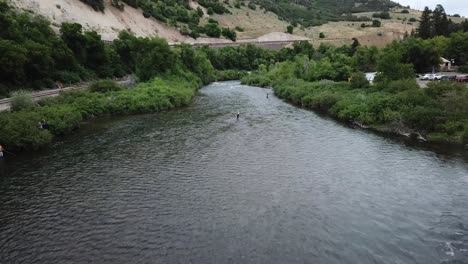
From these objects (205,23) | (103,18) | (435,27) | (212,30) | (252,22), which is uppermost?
(103,18)

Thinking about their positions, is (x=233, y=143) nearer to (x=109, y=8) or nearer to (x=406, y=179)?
(x=406, y=179)

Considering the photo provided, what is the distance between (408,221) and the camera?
2269 centimetres

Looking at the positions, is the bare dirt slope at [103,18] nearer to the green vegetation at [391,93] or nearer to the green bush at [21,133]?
the green vegetation at [391,93]

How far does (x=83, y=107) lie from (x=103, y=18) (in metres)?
61.1

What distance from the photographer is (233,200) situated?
25.5 meters

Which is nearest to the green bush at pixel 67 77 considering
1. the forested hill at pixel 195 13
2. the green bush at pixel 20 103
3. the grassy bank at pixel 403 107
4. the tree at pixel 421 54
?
the green bush at pixel 20 103

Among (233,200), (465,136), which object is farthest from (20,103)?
(465,136)

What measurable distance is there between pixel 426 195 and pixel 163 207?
16.3 meters

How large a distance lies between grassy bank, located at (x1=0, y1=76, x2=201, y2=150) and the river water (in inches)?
78.3

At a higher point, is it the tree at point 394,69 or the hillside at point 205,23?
the hillside at point 205,23

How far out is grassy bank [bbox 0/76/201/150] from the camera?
118ft

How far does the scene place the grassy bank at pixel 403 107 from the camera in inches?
1562

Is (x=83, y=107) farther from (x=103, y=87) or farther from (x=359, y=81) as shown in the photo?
(x=359, y=81)

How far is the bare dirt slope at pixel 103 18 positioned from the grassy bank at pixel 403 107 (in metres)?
57.6
